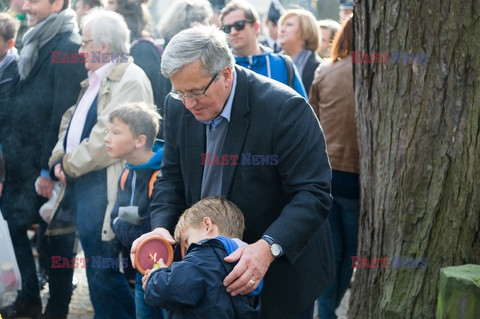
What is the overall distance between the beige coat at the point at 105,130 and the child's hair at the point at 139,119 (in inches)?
8.8

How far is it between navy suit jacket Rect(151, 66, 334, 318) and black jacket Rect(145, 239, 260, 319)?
9.1 inches

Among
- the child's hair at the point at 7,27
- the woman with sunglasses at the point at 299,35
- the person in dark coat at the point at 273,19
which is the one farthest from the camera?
the person in dark coat at the point at 273,19

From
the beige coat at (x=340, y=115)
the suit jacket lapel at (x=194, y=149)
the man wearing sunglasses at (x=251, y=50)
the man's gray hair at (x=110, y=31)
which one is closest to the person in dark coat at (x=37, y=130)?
the man's gray hair at (x=110, y=31)

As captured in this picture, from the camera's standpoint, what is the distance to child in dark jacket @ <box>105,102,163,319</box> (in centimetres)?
458

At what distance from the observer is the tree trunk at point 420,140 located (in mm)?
3826

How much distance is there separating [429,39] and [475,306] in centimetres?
136

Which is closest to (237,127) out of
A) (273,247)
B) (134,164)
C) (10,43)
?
(273,247)

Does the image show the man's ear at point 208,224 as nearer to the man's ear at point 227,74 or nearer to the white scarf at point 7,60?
the man's ear at point 227,74

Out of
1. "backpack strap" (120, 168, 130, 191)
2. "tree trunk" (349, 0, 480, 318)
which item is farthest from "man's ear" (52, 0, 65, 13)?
"tree trunk" (349, 0, 480, 318)

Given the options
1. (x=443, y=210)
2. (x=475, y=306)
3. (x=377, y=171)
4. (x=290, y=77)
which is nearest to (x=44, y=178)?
(x=290, y=77)

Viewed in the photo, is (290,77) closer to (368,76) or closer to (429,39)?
(368,76)

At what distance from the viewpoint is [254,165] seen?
10.5 feet

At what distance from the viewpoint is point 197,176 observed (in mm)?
3359

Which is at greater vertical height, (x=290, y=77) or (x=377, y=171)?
(x=290, y=77)
